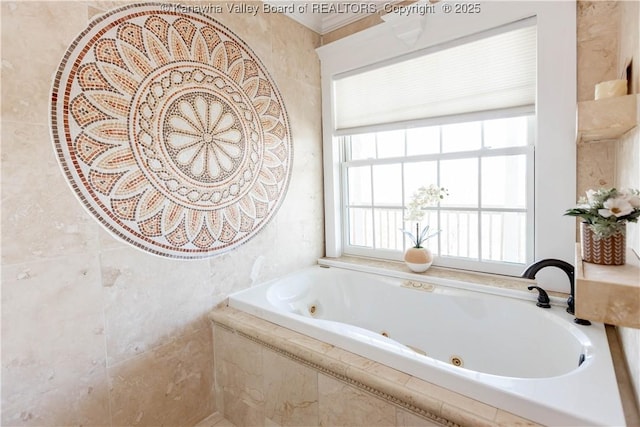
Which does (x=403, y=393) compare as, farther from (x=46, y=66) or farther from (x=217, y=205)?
(x=46, y=66)

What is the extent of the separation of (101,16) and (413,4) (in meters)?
1.71

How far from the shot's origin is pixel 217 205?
5.82 ft

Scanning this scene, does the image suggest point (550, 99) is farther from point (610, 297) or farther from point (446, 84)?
point (610, 297)

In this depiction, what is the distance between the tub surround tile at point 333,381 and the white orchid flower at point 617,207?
0.64 m

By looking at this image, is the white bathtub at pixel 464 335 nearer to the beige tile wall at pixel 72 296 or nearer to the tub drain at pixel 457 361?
the tub drain at pixel 457 361

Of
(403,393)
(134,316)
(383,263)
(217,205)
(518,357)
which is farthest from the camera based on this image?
(383,263)

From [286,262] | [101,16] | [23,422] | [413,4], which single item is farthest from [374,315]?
[101,16]

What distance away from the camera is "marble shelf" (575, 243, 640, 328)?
0.67 m

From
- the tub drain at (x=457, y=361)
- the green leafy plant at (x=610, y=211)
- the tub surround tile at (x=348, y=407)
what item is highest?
the green leafy plant at (x=610, y=211)

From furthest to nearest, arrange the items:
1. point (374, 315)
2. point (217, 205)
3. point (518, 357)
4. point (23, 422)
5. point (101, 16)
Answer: point (374, 315)
point (217, 205)
point (518, 357)
point (101, 16)
point (23, 422)

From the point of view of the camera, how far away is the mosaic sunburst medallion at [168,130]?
51.1 inches

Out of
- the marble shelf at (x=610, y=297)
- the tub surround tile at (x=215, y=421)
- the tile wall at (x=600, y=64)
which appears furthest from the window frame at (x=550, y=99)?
the tub surround tile at (x=215, y=421)

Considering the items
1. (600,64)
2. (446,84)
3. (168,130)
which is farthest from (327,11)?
(600,64)

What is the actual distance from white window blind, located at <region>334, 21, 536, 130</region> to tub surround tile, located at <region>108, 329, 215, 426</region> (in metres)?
1.92
